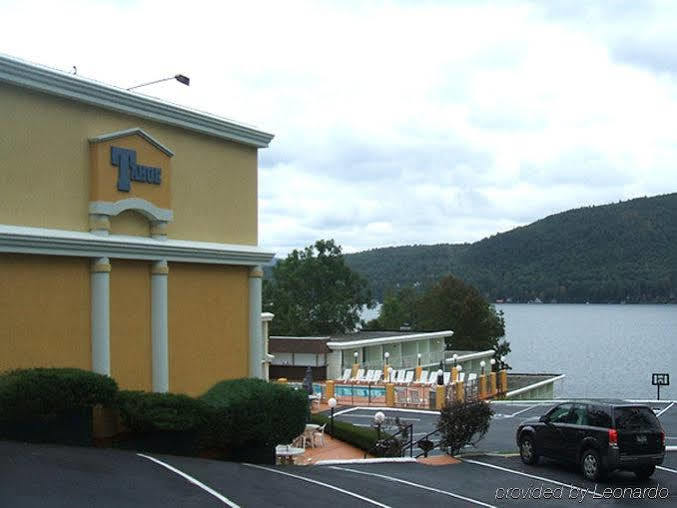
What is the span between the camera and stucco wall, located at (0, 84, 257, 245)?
15.5 m

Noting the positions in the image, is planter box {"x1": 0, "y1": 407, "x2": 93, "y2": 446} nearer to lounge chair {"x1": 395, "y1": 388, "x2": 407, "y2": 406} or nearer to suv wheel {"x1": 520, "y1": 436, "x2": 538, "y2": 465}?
suv wheel {"x1": 520, "y1": 436, "x2": 538, "y2": 465}

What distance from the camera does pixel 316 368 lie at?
46.1m

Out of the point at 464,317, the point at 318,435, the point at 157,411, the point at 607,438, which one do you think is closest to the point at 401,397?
the point at 318,435

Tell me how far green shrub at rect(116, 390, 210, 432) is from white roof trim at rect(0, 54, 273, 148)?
5.67 meters

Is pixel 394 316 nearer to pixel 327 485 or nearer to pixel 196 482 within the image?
pixel 327 485

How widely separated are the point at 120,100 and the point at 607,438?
11.9 m

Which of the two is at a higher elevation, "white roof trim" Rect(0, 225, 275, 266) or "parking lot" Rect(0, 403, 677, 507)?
"white roof trim" Rect(0, 225, 275, 266)

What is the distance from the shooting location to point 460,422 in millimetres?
20984

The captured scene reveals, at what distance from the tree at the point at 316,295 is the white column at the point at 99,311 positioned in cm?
6012

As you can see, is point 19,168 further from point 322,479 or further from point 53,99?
point 322,479

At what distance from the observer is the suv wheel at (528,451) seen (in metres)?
20.0

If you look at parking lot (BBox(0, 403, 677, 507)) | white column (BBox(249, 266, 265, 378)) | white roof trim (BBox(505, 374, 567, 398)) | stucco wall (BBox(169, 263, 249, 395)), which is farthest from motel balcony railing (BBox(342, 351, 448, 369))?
parking lot (BBox(0, 403, 677, 507))

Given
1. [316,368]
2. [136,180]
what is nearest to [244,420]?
[136,180]

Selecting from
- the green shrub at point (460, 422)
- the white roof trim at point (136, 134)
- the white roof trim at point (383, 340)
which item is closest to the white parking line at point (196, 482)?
the white roof trim at point (136, 134)
